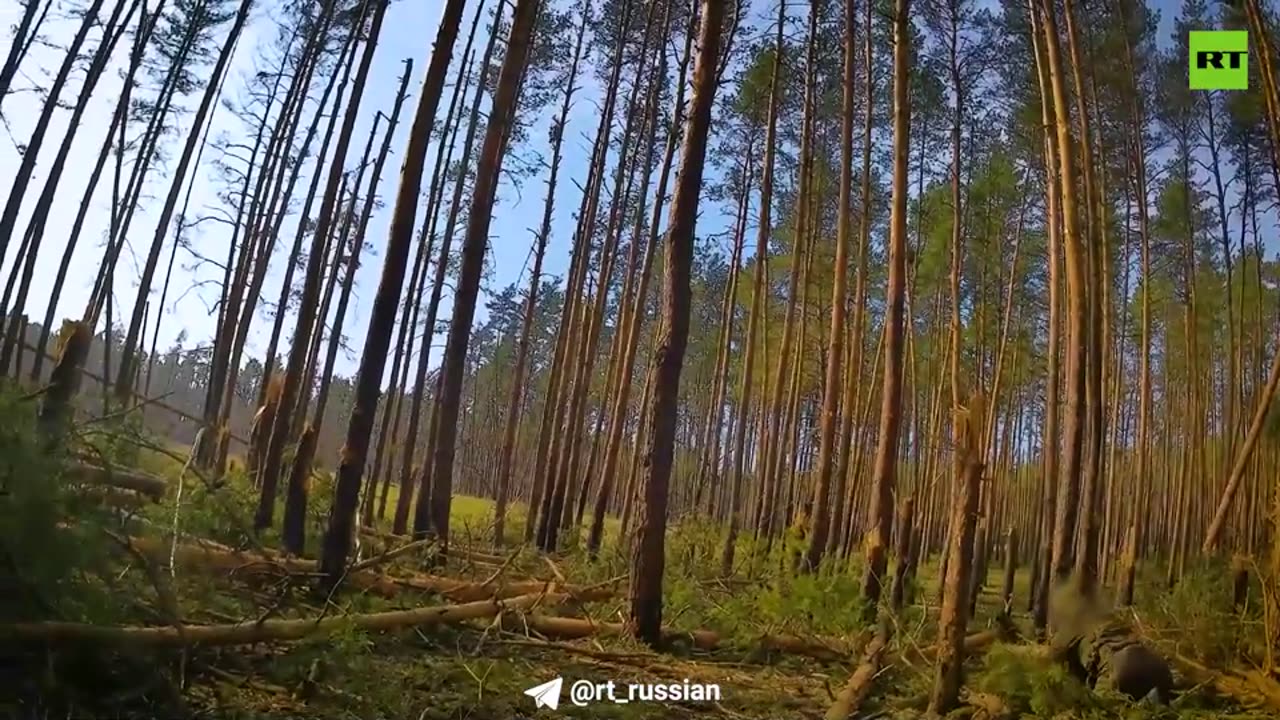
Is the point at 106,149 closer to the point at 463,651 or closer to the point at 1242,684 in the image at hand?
the point at 463,651

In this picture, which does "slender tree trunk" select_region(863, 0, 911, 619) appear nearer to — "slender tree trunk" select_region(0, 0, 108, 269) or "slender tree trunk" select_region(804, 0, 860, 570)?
"slender tree trunk" select_region(804, 0, 860, 570)

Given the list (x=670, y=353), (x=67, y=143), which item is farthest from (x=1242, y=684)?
(x=67, y=143)

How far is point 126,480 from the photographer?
17.9 ft

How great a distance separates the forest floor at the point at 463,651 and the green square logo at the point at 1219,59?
319 centimetres

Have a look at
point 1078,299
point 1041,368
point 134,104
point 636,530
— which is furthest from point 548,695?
point 1041,368

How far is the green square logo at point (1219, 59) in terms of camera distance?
468cm

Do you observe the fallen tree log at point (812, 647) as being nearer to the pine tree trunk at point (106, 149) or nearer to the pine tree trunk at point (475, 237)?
the pine tree trunk at point (475, 237)

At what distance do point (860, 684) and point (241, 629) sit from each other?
3292 millimetres

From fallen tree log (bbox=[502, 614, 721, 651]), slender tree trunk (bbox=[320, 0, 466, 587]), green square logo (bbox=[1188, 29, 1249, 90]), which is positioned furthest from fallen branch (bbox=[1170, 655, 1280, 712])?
slender tree trunk (bbox=[320, 0, 466, 587])

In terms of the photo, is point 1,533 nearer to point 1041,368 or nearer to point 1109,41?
point 1109,41

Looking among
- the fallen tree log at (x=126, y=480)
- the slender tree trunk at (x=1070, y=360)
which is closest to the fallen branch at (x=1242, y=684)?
the slender tree trunk at (x=1070, y=360)

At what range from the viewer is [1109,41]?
37.6ft

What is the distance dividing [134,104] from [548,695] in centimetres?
1306

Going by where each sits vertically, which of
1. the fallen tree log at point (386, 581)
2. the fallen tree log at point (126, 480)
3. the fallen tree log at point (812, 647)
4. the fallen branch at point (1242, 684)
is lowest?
the fallen tree log at point (812, 647)
